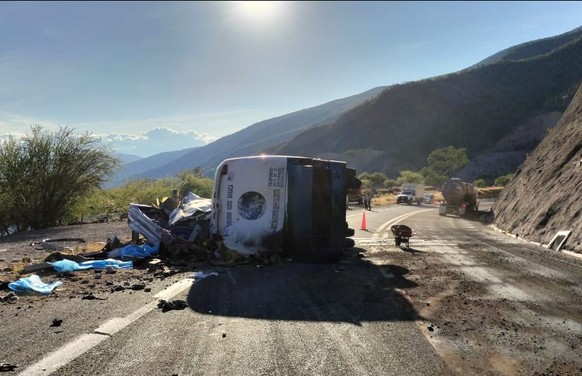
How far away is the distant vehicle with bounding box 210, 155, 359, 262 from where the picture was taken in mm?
9148

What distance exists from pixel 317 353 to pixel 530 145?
162765mm

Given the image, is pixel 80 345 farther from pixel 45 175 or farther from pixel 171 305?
pixel 45 175

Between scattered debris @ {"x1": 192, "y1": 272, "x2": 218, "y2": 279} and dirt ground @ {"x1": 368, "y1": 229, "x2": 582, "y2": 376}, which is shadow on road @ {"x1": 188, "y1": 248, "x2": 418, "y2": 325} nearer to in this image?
scattered debris @ {"x1": 192, "y1": 272, "x2": 218, "y2": 279}

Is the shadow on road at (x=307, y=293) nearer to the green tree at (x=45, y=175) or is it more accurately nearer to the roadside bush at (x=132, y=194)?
the roadside bush at (x=132, y=194)

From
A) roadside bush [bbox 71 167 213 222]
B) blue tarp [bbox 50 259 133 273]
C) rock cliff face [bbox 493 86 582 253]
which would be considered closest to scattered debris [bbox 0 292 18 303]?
blue tarp [bbox 50 259 133 273]

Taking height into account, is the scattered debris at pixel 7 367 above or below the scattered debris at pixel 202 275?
above

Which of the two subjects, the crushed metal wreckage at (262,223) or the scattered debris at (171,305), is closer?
the scattered debris at (171,305)

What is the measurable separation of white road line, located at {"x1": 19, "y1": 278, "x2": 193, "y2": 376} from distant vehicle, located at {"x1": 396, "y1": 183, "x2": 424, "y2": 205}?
53.2 metres

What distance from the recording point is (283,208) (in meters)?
9.30

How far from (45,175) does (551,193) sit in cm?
2473

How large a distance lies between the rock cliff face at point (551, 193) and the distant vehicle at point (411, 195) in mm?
29842

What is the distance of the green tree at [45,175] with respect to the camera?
24.3m

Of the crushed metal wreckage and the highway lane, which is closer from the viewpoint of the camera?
the highway lane

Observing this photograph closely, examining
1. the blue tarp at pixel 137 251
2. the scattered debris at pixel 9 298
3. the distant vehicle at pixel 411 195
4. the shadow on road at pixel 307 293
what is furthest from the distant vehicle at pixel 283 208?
the distant vehicle at pixel 411 195
